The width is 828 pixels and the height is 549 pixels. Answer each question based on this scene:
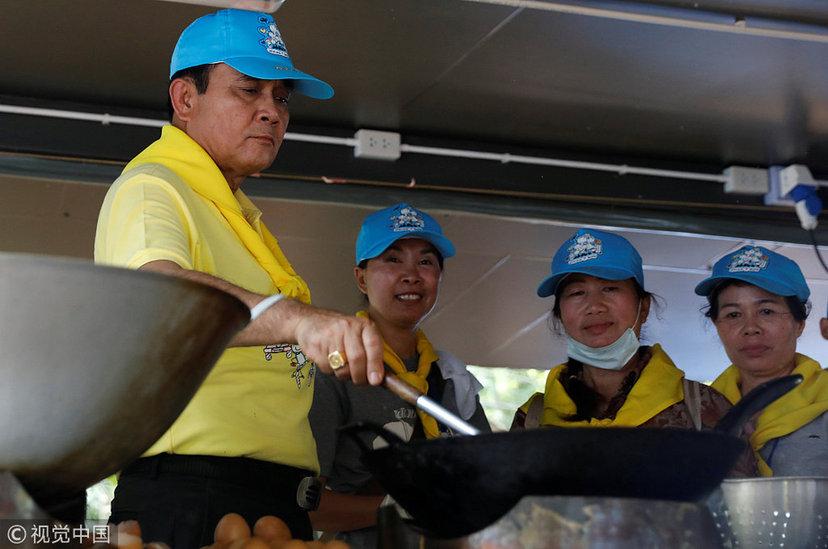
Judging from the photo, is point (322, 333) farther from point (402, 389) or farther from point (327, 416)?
point (327, 416)

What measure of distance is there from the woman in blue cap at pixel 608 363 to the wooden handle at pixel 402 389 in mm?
1149

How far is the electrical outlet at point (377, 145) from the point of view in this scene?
9.49ft

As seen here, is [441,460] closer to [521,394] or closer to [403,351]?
[403,351]

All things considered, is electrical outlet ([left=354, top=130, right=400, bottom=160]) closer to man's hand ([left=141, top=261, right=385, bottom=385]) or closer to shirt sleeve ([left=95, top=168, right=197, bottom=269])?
shirt sleeve ([left=95, top=168, right=197, bottom=269])

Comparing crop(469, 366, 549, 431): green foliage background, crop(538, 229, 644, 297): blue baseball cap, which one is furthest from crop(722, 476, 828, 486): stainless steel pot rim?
crop(469, 366, 549, 431): green foliage background

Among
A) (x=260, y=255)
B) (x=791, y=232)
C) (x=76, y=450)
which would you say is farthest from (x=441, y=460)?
(x=791, y=232)

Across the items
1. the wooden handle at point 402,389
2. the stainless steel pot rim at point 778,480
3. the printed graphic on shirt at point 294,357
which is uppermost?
the printed graphic on shirt at point 294,357

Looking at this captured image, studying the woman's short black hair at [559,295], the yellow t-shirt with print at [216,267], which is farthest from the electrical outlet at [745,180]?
the yellow t-shirt with print at [216,267]

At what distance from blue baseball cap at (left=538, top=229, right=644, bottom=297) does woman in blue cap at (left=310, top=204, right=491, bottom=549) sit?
309mm

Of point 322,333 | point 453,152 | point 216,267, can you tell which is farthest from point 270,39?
point 453,152

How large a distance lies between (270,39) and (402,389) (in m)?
0.83

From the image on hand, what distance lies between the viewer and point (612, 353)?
2385 millimetres

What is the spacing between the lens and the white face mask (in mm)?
2387

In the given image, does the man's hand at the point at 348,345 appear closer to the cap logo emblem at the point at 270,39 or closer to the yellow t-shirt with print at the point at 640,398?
the cap logo emblem at the point at 270,39
